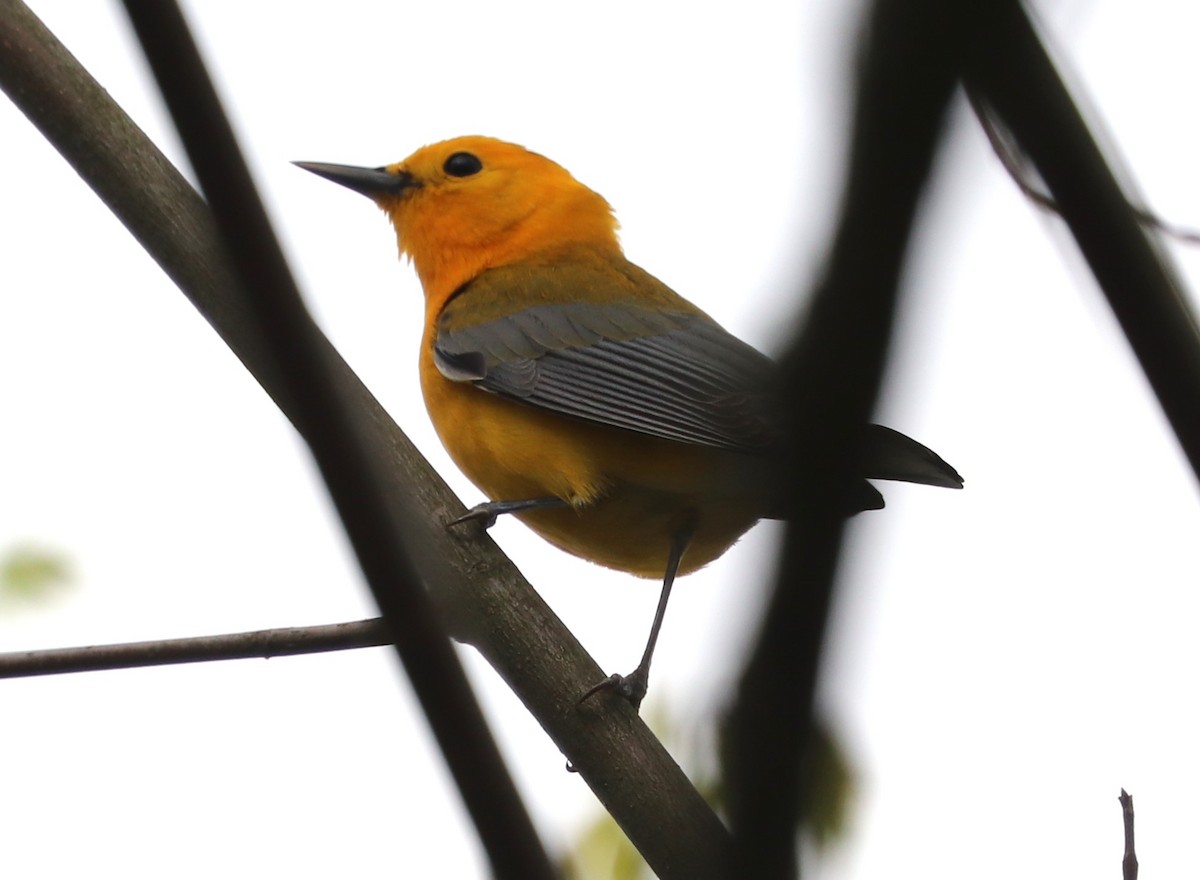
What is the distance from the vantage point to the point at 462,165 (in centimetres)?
668

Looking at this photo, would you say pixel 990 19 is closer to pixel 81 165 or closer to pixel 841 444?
pixel 841 444

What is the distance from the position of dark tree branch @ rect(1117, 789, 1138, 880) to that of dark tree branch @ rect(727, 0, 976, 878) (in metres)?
1.74

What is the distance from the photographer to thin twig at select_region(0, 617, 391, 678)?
111 inches

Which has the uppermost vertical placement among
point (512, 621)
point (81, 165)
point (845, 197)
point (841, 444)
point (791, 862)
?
point (81, 165)

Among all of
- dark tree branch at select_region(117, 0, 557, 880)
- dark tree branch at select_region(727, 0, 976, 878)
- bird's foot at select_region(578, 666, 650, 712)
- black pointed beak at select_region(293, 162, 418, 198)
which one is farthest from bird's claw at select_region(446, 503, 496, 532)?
black pointed beak at select_region(293, 162, 418, 198)

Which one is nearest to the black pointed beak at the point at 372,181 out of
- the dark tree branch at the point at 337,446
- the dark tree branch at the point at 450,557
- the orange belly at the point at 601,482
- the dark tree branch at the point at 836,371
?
the orange belly at the point at 601,482

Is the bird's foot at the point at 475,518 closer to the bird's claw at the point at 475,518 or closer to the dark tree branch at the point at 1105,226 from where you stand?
the bird's claw at the point at 475,518

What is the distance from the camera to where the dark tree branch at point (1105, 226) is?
1340mm

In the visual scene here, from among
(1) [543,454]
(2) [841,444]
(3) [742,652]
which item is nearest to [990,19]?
(2) [841,444]

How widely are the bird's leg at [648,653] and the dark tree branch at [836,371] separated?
2253 millimetres

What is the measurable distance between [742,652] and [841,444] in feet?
0.71

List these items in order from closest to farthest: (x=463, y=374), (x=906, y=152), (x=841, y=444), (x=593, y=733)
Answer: (x=906, y=152), (x=841, y=444), (x=593, y=733), (x=463, y=374)

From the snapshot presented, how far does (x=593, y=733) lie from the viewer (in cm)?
342

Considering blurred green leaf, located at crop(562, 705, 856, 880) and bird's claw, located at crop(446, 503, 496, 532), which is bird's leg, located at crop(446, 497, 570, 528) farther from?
blurred green leaf, located at crop(562, 705, 856, 880)
